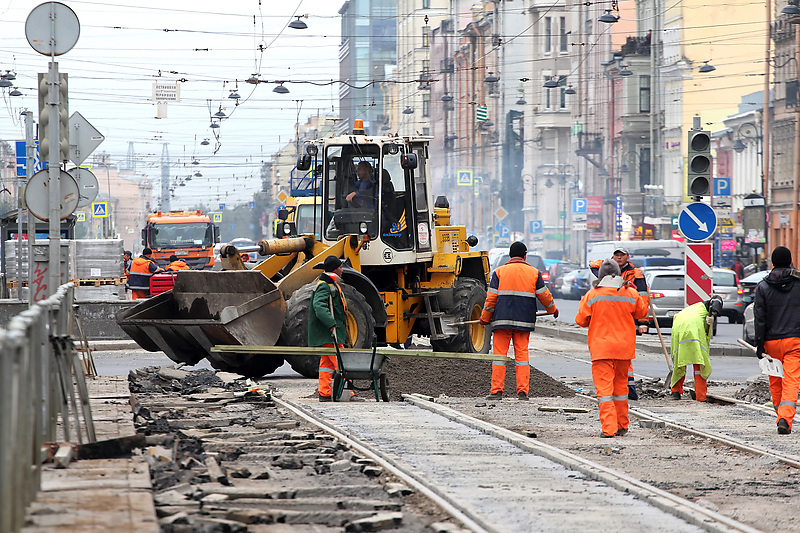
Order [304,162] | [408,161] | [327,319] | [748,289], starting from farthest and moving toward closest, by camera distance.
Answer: [748,289] → [304,162] → [408,161] → [327,319]

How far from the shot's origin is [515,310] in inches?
560

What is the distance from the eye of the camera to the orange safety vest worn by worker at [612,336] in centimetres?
1123

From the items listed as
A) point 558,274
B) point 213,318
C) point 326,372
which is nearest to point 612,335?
point 326,372

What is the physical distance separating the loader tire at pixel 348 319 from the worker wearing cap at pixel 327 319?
5.30 ft

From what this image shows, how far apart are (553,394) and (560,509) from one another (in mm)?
8010

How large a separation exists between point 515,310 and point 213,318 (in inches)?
159

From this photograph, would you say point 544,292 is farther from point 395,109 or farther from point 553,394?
point 395,109

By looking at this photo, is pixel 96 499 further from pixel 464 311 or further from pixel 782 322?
pixel 464 311

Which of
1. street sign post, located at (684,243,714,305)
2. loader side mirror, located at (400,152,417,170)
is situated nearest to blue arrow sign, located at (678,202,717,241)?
street sign post, located at (684,243,714,305)

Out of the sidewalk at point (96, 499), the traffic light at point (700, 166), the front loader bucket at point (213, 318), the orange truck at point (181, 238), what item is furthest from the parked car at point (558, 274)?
the sidewalk at point (96, 499)

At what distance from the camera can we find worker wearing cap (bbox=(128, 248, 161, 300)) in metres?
29.5

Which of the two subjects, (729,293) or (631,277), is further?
(729,293)

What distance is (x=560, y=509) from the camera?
7.36 metres

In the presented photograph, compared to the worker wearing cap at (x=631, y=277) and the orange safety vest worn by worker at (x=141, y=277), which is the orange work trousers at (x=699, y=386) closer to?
the worker wearing cap at (x=631, y=277)
